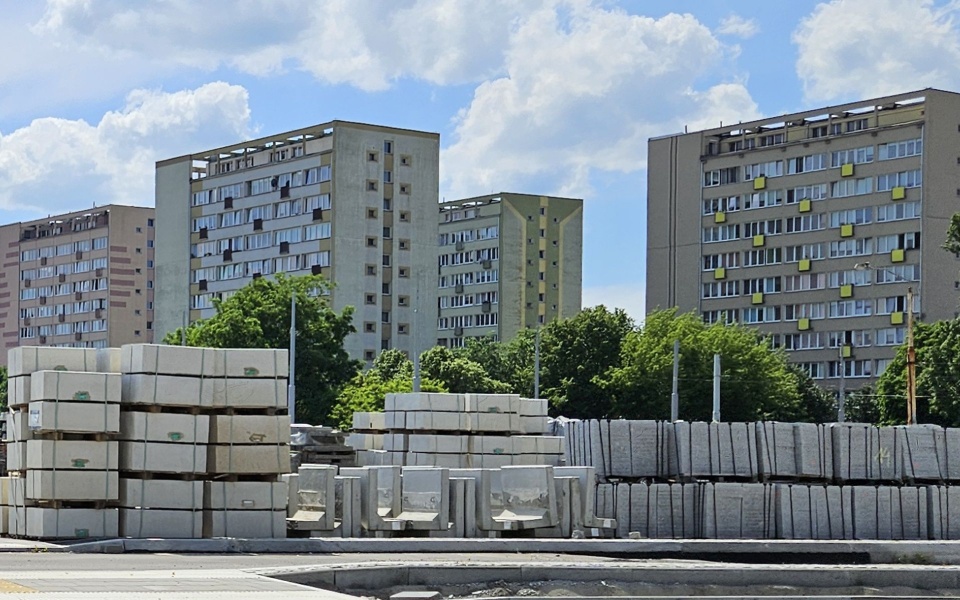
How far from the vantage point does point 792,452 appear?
2512 centimetres

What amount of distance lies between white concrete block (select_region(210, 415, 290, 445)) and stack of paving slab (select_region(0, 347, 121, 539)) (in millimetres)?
1394

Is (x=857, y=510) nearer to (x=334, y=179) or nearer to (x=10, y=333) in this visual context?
(x=334, y=179)

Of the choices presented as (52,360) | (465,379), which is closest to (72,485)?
(52,360)

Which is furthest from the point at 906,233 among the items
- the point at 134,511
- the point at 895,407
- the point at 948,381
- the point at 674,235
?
the point at 134,511

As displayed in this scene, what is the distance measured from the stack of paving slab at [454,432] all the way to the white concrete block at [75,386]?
9174 mm

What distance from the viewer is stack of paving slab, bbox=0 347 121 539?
21.0 metres

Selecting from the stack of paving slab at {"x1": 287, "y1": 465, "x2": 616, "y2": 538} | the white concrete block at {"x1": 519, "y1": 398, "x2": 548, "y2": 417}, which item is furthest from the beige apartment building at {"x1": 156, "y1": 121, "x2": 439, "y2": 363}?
the stack of paving slab at {"x1": 287, "y1": 465, "x2": 616, "y2": 538}

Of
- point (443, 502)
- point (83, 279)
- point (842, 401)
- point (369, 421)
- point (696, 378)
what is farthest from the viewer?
point (83, 279)

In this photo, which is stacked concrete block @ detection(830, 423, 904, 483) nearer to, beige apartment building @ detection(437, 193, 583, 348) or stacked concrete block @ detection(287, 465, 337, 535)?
stacked concrete block @ detection(287, 465, 337, 535)

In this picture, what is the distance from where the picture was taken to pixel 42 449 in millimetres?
20984

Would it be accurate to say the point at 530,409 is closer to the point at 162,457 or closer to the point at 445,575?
the point at 162,457

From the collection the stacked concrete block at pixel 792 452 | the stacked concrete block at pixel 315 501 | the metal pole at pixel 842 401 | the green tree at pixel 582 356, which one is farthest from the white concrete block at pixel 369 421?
the green tree at pixel 582 356

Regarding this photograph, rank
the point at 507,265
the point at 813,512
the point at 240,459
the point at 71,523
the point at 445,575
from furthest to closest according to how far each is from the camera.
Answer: the point at 507,265 → the point at 813,512 → the point at 240,459 → the point at 71,523 → the point at 445,575

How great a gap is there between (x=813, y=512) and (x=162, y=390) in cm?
1049
